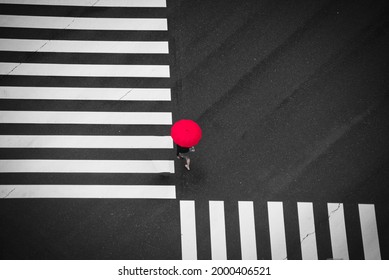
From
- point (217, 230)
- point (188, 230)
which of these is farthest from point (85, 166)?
Answer: point (217, 230)

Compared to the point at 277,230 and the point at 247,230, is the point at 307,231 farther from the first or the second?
the point at 247,230

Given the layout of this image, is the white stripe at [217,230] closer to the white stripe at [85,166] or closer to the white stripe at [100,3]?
the white stripe at [85,166]

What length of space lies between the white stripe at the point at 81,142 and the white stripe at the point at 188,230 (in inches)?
50.5

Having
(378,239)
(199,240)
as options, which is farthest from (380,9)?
(199,240)

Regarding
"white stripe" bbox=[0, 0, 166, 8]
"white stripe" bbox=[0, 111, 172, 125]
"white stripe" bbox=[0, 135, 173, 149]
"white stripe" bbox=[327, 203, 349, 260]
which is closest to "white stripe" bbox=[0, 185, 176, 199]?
"white stripe" bbox=[0, 135, 173, 149]

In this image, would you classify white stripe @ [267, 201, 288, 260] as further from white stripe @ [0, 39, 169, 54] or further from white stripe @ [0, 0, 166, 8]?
white stripe @ [0, 0, 166, 8]

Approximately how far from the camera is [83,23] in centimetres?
909

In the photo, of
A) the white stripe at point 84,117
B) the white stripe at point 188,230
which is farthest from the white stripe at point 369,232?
the white stripe at point 84,117

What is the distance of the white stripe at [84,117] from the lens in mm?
8398

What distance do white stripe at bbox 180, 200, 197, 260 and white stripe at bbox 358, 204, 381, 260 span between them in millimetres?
3377

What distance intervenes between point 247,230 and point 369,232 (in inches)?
96.5

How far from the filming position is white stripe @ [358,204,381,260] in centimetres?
782

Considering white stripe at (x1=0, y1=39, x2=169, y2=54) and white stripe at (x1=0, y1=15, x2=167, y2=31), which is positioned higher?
white stripe at (x1=0, y1=15, x2=167, y2=31)

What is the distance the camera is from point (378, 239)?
790cm
